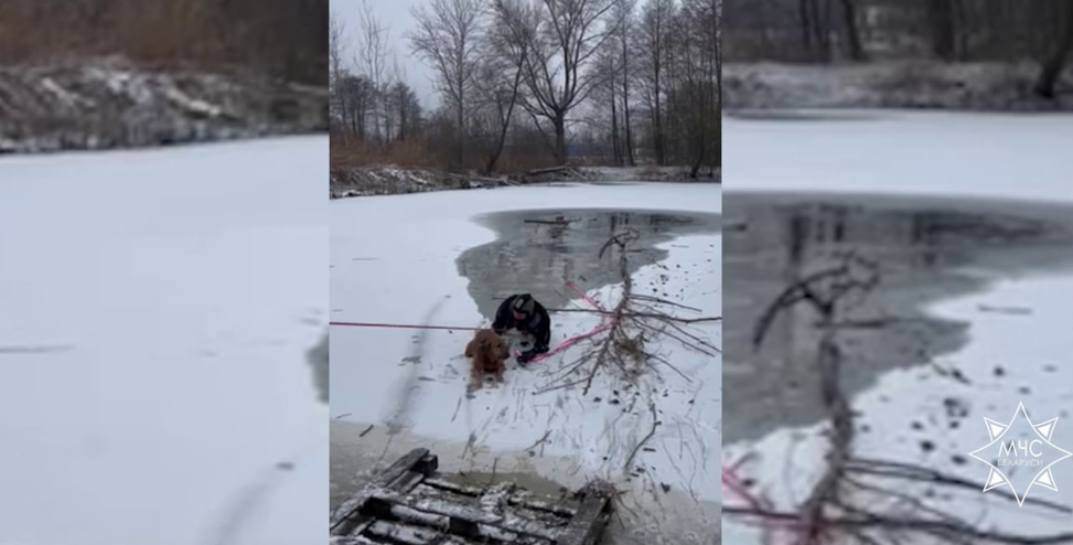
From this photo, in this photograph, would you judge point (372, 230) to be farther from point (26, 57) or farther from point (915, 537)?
point (915, 537)

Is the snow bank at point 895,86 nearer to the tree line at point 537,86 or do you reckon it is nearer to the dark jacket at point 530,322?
the tree line at point 537,86

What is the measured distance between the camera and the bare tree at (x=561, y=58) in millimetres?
2455

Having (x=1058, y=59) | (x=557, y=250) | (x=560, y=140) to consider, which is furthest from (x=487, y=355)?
(x=1058, y=59)

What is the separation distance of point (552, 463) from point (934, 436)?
1.07m

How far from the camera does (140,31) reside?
7.30ft

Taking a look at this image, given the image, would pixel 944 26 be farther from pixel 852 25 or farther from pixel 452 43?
pixel 452 43

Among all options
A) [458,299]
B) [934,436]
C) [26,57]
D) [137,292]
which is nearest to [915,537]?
[934,436]

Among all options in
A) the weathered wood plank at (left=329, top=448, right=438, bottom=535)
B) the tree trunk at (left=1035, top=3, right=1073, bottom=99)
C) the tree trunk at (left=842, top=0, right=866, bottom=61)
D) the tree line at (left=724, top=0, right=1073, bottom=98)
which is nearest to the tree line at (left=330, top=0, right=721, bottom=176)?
the tree line at (left=724, top=0, right=1073, bottom=98)

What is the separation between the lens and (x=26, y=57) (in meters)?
2.23

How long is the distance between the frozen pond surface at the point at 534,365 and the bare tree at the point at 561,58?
0.25 m

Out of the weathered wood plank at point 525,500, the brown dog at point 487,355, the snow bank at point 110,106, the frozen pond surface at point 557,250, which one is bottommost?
the weathered wood plank at point 525,500

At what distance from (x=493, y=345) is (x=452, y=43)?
977mm

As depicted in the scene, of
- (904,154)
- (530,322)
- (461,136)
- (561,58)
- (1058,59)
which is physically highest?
(561,58)

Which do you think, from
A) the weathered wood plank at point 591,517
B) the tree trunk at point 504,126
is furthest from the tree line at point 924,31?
the weathered wood plank at point 591,517
